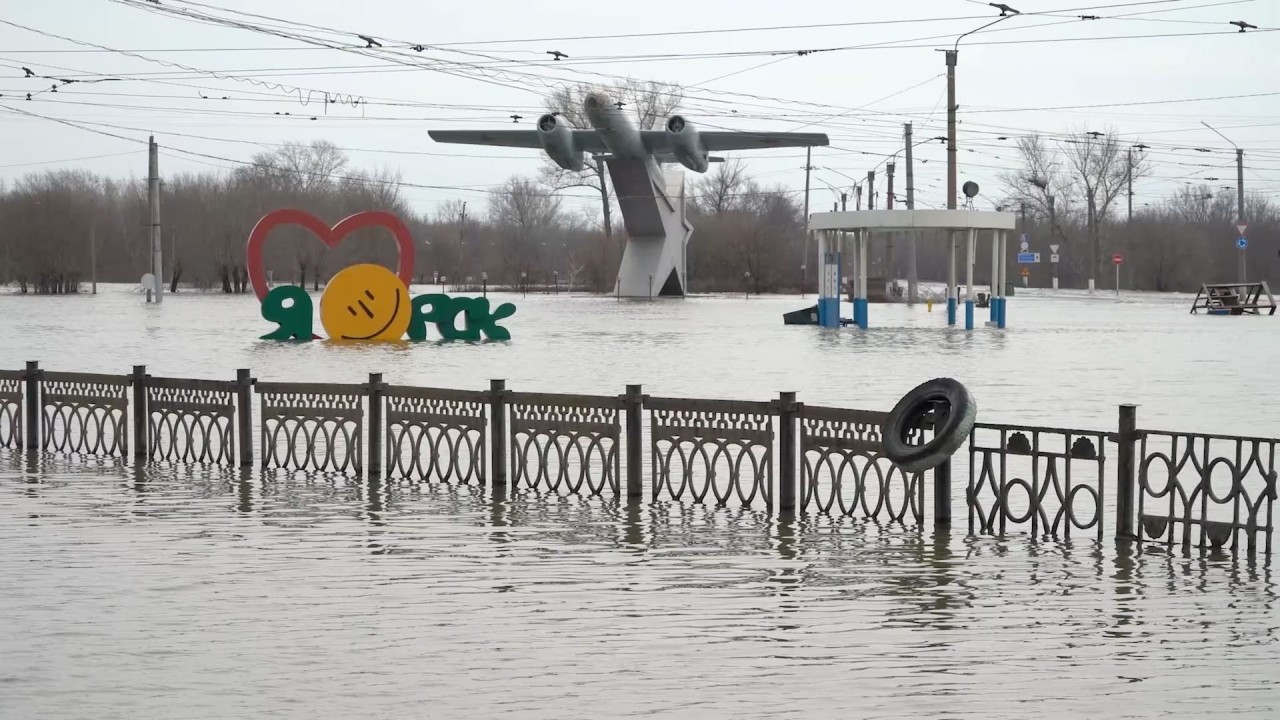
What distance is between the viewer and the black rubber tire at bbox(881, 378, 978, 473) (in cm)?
1000

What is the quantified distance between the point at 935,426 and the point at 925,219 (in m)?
35.2

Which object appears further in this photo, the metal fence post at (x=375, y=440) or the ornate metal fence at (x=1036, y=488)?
the metal fence post at (x=375, y=440)

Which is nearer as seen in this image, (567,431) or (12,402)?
(567,431)

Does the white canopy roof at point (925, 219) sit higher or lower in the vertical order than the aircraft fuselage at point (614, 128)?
lower

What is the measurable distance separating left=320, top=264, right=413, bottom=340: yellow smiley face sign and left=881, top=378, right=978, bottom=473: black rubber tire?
91.5ft

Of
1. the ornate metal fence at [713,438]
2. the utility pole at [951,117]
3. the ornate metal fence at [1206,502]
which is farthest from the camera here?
the utility pole at [951,117]

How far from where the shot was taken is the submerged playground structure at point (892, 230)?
44812mm

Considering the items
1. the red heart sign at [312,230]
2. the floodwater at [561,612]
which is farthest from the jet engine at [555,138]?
the floodwater at [561,612]

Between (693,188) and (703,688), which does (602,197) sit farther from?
(703,688)

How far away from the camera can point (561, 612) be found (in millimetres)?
7742

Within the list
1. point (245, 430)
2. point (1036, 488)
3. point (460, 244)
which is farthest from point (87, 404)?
point (460, 244)

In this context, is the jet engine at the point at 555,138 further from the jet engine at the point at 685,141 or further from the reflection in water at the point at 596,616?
the reflection in water at the point at 596,616

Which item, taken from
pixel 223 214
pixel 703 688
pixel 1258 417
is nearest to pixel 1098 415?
pixel 1258 417

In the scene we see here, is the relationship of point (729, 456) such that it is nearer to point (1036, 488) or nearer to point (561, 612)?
point (1036, 488)
